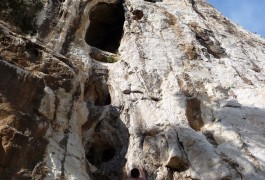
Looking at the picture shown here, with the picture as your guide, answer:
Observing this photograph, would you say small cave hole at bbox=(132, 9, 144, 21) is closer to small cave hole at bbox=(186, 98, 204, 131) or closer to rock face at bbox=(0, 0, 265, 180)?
rock face at bbox=(0, 0, 265, 180)

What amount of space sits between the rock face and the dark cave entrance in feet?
0.14

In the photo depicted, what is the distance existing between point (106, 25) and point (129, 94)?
563 centimetres

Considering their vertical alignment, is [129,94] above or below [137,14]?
below

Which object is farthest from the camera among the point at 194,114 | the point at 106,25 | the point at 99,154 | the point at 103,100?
the point at 106,25

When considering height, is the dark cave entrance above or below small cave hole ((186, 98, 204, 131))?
below

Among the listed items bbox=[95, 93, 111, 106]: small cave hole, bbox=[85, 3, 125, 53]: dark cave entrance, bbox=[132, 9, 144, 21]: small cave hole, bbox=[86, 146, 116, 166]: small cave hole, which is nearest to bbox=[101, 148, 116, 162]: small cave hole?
bbox=[86, 146, 116, 166]: small cave hole

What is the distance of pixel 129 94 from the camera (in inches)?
425

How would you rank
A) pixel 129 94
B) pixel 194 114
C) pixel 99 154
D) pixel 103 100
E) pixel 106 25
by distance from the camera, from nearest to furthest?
pixel 99 154 < pixel 194 114 < pixel 129 94 < pixel 103 100 < pixel 106 25

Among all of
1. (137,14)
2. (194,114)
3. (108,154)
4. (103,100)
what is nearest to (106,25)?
(137,14)

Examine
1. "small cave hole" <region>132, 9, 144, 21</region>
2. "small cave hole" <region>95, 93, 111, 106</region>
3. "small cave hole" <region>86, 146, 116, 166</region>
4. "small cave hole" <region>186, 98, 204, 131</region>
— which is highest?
"small cave hole" <region>132, 9, 144, 21</region>

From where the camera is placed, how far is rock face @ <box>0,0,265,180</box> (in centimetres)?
721

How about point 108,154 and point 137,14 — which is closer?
point 108,154

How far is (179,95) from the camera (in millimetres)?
10578

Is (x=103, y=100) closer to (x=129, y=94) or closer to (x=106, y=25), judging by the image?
(x=129, y=94)
